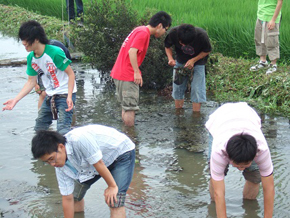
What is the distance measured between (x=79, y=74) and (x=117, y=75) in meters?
3.32

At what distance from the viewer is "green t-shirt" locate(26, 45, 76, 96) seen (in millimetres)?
4379

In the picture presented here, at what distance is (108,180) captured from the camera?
305 cm

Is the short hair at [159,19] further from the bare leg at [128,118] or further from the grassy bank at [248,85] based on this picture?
the grassy bank at [248,85]

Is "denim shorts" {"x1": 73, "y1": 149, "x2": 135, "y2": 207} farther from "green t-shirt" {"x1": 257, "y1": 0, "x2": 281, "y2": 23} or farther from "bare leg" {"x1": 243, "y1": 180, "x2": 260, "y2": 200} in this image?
"green t-shirt" {"x1": 257, "y1": 0, "x2": 281, "y2": 23}

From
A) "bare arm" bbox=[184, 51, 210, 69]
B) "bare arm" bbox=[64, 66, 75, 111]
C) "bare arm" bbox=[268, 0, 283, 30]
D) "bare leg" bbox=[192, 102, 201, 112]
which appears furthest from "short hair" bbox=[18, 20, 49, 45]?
"bare arm" bbox=[268, 0, 283, 30]

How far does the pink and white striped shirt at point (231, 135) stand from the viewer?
2.94 meters

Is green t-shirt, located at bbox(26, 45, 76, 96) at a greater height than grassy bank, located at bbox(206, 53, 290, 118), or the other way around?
green t-shirt, located at bbox(26, 45, 76, 96)

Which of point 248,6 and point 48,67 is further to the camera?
point 248,6

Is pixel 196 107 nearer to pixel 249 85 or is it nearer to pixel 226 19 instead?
pixel 249 85

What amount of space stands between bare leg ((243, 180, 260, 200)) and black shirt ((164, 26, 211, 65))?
2.39 metres

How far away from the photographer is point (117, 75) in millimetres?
5625

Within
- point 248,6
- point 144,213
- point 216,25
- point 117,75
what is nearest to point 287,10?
point 248,6

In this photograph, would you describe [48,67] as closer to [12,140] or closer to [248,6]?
[12,140]

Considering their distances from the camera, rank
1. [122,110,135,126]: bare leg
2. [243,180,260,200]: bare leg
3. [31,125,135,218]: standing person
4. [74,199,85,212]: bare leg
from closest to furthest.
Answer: [31,125,135,218]: standing person, [74,199,85,212]: bare leg, [243,180,260,200]: bare leg, [122,110,135,126]: bare leg
